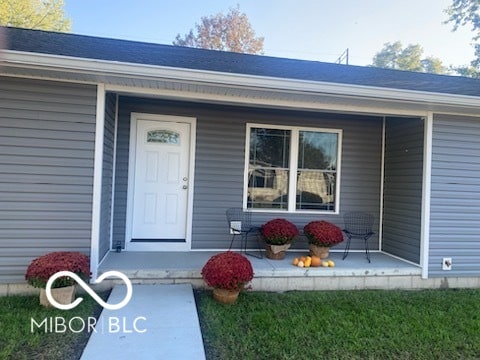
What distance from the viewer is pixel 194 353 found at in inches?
94.9

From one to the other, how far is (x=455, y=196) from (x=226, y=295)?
3202 millimetres

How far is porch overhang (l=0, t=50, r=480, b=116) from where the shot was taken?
325 cm

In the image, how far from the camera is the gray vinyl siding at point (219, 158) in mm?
4715

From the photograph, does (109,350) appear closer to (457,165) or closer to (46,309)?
(46,309)

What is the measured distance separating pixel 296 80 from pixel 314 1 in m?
15.7

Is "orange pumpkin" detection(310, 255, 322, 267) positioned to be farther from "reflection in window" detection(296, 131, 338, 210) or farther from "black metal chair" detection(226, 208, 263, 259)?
"reflection in window" detection(296, 131, 338, 210)

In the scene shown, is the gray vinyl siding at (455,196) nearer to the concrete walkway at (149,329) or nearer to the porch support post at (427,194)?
the porch support post at (427,194)

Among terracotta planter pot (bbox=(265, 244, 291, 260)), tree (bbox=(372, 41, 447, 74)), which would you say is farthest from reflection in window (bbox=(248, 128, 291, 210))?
tree (bbox=(372, 41, 447, 74))

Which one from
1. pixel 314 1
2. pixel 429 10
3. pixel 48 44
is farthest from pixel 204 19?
pixel 48 44

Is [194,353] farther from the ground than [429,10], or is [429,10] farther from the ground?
[429,10]

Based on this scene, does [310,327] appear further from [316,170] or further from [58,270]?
[316,170]

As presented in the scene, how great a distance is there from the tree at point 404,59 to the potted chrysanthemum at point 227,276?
2381cm

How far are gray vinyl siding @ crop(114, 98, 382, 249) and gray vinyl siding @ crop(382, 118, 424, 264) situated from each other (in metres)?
0.51

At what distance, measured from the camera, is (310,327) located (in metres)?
3.01
